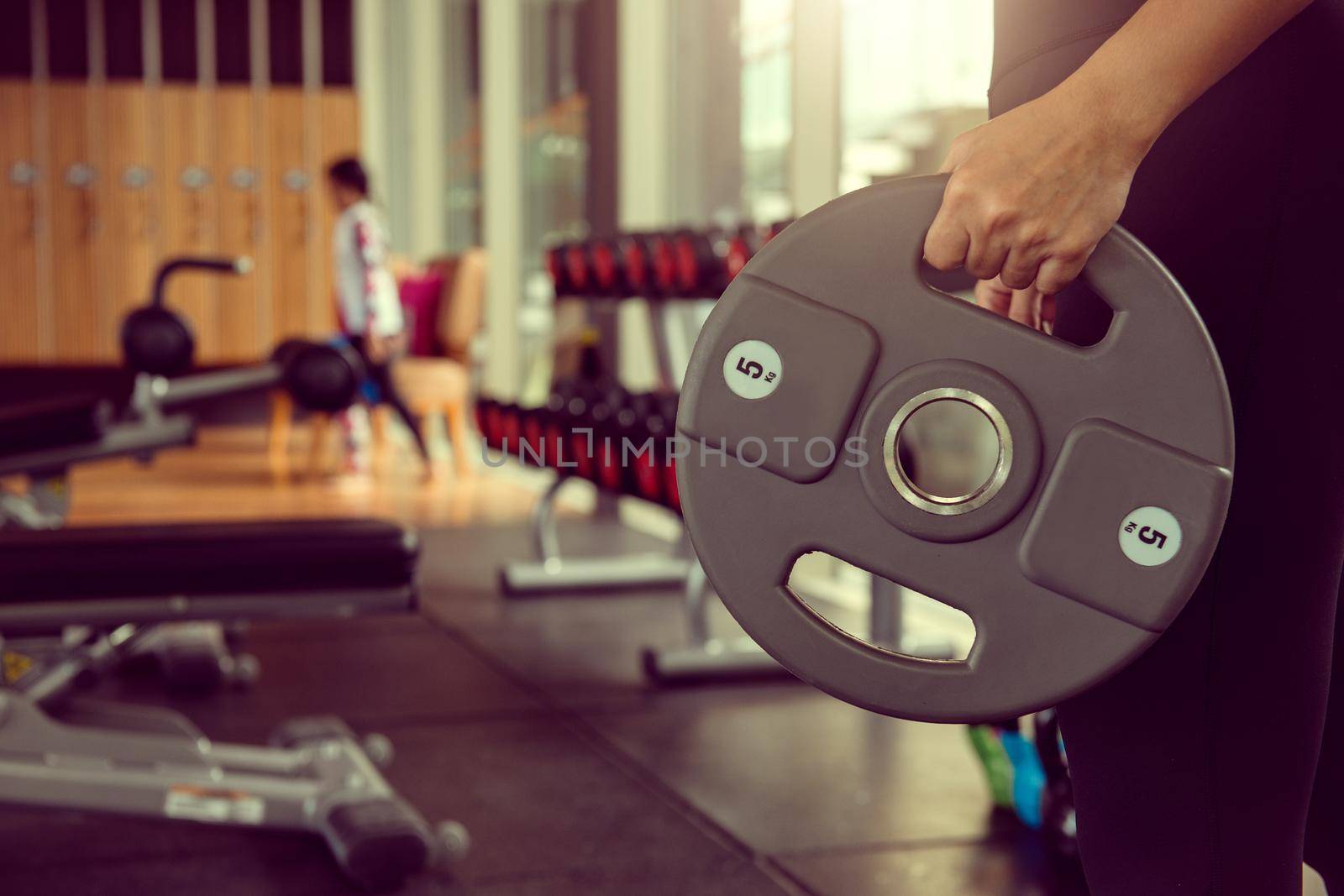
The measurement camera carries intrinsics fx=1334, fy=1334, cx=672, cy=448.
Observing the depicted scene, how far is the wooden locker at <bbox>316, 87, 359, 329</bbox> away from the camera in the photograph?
8.09 meters

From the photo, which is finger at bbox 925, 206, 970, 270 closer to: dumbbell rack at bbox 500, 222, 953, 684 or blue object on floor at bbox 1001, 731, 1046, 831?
blue object on floor at bbox 1001, 731, 1046, 831

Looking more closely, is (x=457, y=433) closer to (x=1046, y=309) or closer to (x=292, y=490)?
(x=292, y=490)

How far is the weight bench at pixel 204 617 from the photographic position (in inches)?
60.9

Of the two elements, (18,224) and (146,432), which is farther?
(18,224)

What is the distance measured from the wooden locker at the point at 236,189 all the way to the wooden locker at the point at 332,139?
0.37 m

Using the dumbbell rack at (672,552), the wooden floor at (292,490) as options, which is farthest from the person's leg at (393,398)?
the dumbbell rack at (672,552)

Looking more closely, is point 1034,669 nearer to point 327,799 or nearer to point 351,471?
point 327,799

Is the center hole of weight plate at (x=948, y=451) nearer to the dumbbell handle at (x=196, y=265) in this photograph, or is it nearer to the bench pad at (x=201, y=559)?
the bench pad at (x=201, y=559)

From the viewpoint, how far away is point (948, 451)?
3012 millimetres

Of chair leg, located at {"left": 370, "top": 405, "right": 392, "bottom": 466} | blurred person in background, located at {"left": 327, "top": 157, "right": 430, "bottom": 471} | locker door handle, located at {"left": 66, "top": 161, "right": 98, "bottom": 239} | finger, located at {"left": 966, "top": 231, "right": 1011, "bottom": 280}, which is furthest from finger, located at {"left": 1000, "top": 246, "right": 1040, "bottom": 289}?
locker door handle, located at {"left": 66, "top": 161, "right": 98, "bottom": 239}

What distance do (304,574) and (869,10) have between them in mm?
2169

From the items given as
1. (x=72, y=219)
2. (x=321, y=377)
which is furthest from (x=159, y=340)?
(x=72, y=219)

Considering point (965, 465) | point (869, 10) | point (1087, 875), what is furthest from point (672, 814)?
point (869, 10)

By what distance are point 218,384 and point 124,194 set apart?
590 cm
